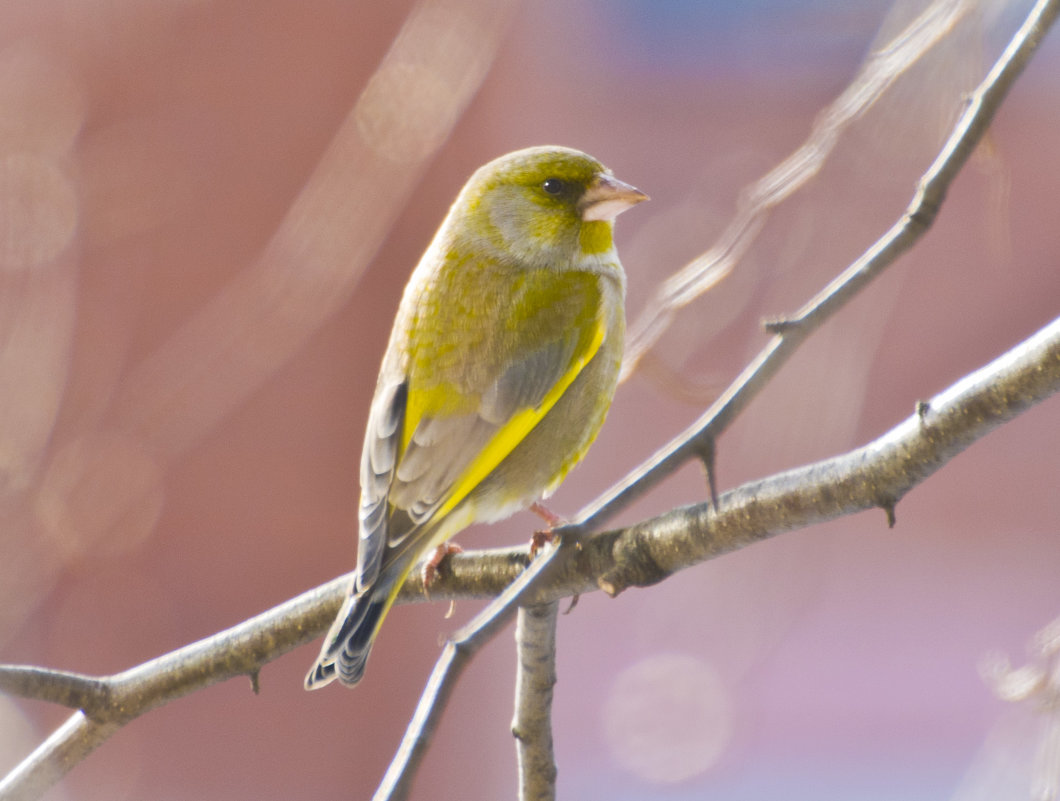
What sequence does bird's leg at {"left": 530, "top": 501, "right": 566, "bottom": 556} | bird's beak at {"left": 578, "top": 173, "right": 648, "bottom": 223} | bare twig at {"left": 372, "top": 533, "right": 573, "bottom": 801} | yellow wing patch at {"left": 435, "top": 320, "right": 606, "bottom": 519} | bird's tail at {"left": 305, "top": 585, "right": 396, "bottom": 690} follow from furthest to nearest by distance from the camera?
bird's beak at {"left": 578, "top": 173, "right": 648, "bottom": 223} < yellow wing patch at {"left": 435, "top": 320, "right": 606, "bottom": 519} < bird's leg at {"left": 530, "top": 501, "right": 566, "bottom": 556} < bird's tail at {"left": 305, "top": 585, "right": 396, "bottom": 690} < bare twig at {"left": 372, "top": 533, "right": 573, "bottom": 801}

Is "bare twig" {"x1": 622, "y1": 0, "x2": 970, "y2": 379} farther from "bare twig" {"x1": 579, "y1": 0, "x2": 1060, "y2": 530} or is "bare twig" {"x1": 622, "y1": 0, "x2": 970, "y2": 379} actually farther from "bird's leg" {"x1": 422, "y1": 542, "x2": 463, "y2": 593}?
"bird's leg" {"x1": 422, "y1": 542, "x2": 463, "y2": 593}

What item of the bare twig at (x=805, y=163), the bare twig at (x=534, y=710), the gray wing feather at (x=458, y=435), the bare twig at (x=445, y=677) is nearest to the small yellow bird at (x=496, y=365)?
the gray wing feather at (x=458, y=435)

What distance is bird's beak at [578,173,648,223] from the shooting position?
1.51 meters

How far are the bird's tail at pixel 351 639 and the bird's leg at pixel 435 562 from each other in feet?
0.24

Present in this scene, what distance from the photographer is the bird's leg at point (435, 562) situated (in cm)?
121

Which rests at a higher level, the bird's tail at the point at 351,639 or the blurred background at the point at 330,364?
the blurred background at the point at 330,364

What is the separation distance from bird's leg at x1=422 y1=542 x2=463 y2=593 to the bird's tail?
7 centimetres

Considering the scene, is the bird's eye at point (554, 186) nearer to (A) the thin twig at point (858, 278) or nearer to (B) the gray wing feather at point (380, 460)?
(B) the gray wing feather at point (380, 460)

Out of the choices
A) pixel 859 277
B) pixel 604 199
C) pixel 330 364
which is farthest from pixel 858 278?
pixel 330 364

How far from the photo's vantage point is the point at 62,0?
3.49m

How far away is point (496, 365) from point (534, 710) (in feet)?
1.38

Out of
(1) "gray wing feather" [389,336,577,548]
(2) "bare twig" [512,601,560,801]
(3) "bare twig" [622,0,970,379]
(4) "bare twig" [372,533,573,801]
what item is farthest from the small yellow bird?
(4) "bare twig" [372,533,573,801]

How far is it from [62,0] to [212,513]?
62.9 inches

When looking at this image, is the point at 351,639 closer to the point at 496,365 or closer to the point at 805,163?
the point at 496,365
